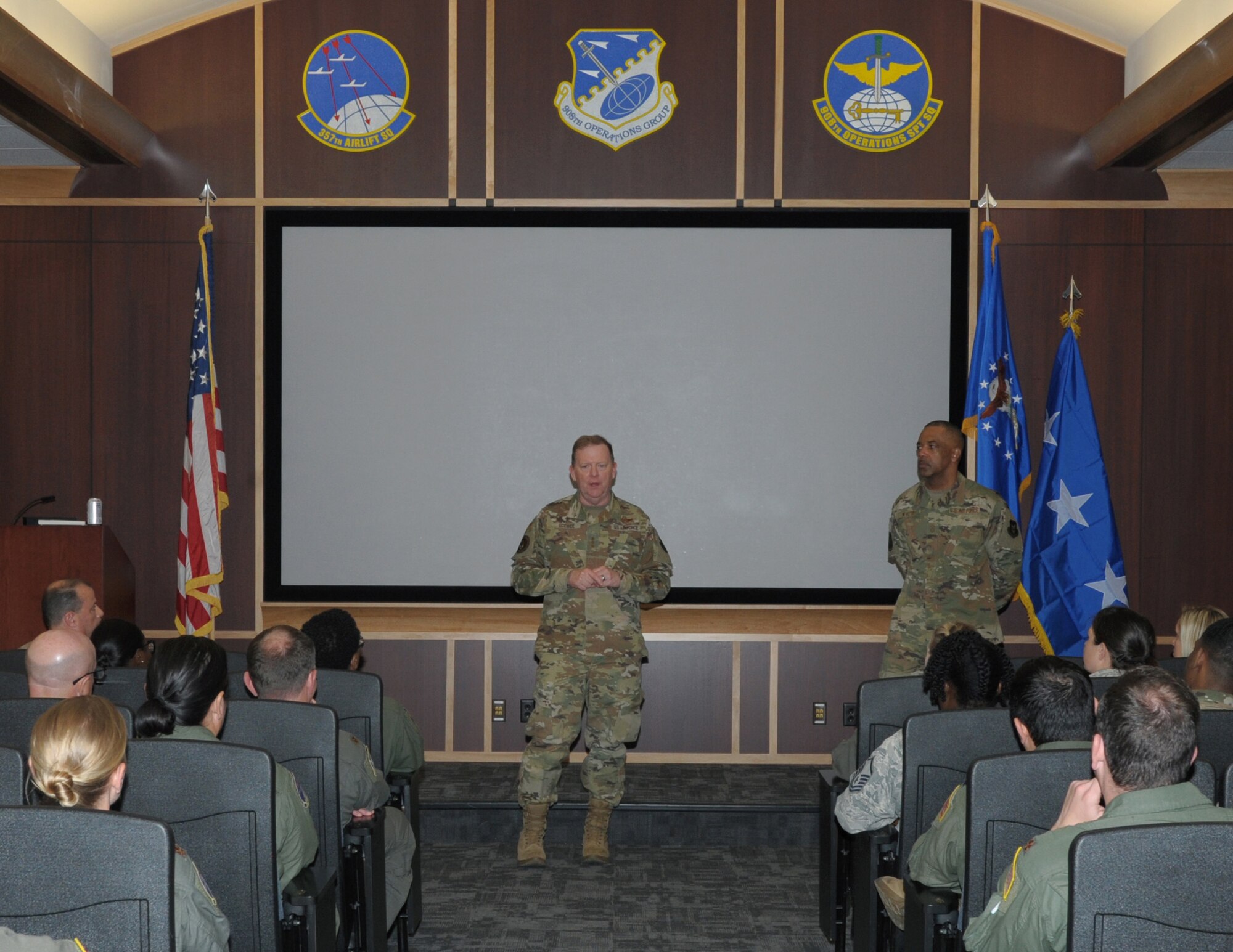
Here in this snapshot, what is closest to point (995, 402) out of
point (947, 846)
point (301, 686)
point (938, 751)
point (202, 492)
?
point (938, 751)

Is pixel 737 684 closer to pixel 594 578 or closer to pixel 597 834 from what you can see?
pixel 597 834

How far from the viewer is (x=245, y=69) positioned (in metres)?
5.63

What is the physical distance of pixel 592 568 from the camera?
425cm

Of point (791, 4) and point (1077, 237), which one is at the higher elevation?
point (791, 4)

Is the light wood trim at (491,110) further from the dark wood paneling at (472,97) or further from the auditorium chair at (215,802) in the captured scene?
the auditorium chair at (215,802)

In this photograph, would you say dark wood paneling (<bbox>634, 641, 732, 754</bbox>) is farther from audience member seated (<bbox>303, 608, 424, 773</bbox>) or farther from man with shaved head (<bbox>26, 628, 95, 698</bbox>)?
man with shaved head (<bbox>26, 628, 95, 698</bbox>)

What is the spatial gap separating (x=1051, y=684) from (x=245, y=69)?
5051mm

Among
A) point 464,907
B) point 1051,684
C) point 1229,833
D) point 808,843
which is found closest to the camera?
point 1229,833

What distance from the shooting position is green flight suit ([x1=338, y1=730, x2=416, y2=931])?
2742mm

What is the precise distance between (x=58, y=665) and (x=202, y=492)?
2.91 m

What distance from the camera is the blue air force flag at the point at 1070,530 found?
5082 millimetres

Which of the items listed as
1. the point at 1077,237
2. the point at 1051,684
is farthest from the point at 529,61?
the point at 1051,684

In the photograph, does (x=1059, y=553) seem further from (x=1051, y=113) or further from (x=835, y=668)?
(x=1051, y=113)

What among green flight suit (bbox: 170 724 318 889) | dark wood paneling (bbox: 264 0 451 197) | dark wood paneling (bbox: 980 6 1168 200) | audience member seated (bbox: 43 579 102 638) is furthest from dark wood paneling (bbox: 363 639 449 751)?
dark wood paneling (bbox: 980 6 1168 200)
